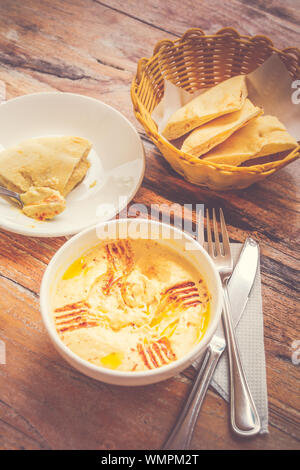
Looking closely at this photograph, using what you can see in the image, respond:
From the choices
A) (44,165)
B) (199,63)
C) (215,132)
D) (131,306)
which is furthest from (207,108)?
(131,306)

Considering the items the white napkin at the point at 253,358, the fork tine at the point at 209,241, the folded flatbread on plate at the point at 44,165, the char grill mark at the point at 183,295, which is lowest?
the folded flatbread on plate at the point at 44,165

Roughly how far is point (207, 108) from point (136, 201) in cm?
34

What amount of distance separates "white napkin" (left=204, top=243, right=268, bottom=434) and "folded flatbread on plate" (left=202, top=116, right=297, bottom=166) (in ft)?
1.17

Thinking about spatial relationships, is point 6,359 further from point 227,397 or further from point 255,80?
point 255,80

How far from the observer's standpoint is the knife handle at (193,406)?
779mm

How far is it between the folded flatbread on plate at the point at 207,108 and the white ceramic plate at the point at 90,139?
119 mm

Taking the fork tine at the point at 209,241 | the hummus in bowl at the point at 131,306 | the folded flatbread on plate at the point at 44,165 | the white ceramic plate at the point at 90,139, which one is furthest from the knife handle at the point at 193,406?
the folded flatbread on plate at the point at 44,165

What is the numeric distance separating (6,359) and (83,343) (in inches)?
9.2

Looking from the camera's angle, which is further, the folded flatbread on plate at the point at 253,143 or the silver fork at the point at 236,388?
the folded flatbread on plate at the point at 253,143

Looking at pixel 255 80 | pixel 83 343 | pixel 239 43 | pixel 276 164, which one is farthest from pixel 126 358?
pixel 239 43

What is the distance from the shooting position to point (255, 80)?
1.27 metres

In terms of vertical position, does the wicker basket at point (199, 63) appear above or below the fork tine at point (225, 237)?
above

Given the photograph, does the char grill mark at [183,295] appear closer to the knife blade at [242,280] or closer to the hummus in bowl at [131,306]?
the hummus in bowl at [131,306]

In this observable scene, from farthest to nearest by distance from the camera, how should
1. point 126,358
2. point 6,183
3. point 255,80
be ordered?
point 255,80, point 6,183, point 126,358
